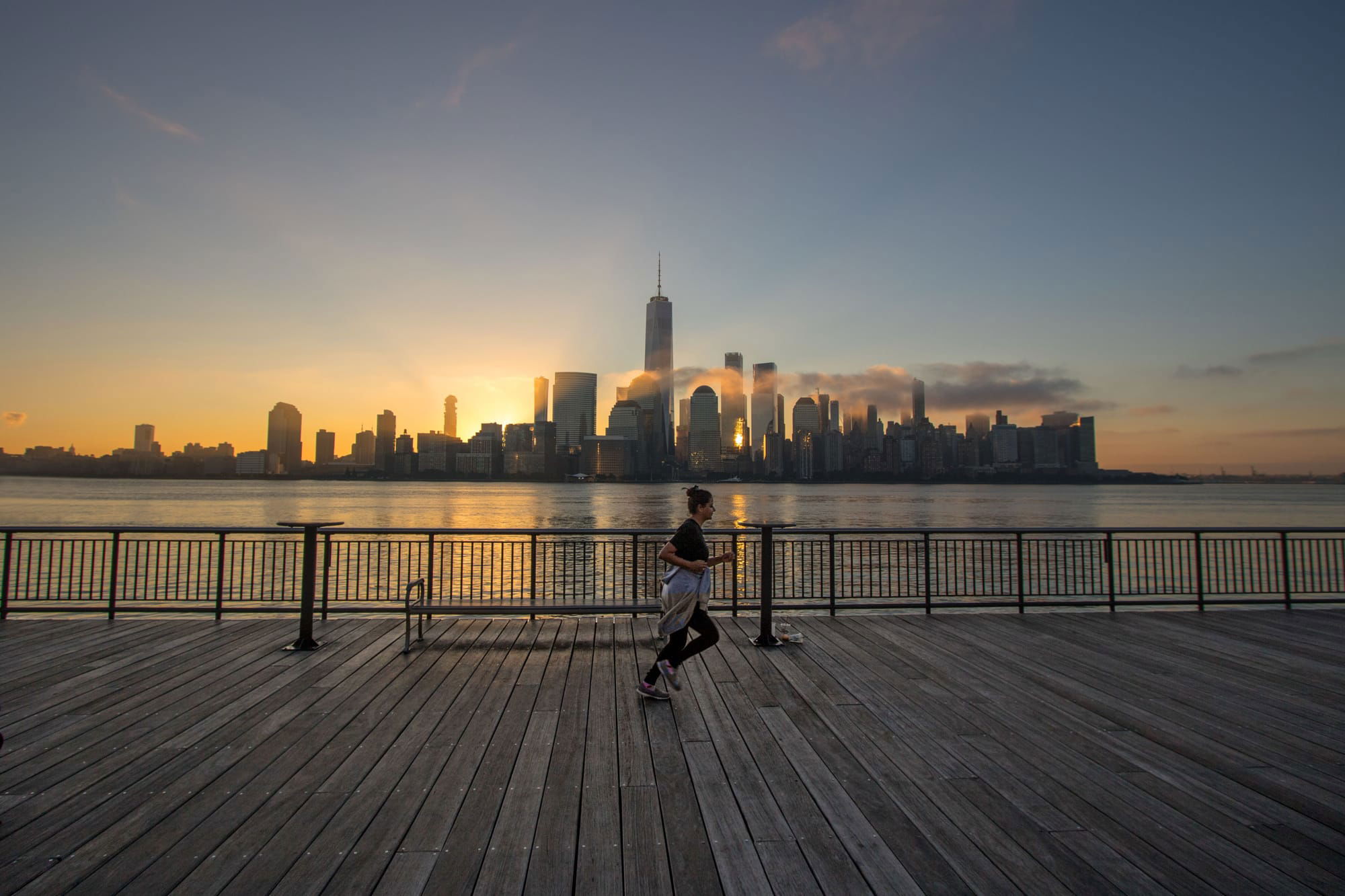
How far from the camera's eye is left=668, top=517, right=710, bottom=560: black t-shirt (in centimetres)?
501

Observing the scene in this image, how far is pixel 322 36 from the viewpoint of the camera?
38.8ft

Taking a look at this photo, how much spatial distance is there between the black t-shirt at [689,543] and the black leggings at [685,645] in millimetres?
514

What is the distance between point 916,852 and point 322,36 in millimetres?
16513

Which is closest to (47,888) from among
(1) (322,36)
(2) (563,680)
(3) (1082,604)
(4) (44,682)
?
(2) (563,680)

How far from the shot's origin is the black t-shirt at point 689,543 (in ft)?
16.4

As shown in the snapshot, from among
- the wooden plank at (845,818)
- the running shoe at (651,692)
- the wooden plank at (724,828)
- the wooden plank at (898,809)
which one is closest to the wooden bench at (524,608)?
the running shoe at (651,692)

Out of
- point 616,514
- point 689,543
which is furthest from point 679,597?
point 616,514

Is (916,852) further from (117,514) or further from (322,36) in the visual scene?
(117,514)

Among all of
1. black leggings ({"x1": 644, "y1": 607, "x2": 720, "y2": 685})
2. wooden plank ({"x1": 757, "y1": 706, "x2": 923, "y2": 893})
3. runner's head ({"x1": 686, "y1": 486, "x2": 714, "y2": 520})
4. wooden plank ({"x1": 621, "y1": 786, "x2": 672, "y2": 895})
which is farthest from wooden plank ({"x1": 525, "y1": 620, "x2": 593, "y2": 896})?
runner's head ({"x1": 686, "y1": 486, "x2": 714, "y2": 520})

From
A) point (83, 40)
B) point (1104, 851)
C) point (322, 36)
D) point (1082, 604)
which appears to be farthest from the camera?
point (322, 36)

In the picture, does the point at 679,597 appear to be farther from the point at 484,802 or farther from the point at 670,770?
the point at 484,802

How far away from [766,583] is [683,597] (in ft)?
6.20

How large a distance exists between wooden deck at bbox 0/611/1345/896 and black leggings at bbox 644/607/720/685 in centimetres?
33

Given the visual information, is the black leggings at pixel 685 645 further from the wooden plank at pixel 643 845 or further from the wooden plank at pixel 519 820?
the wooden plank at pixel 643 845
